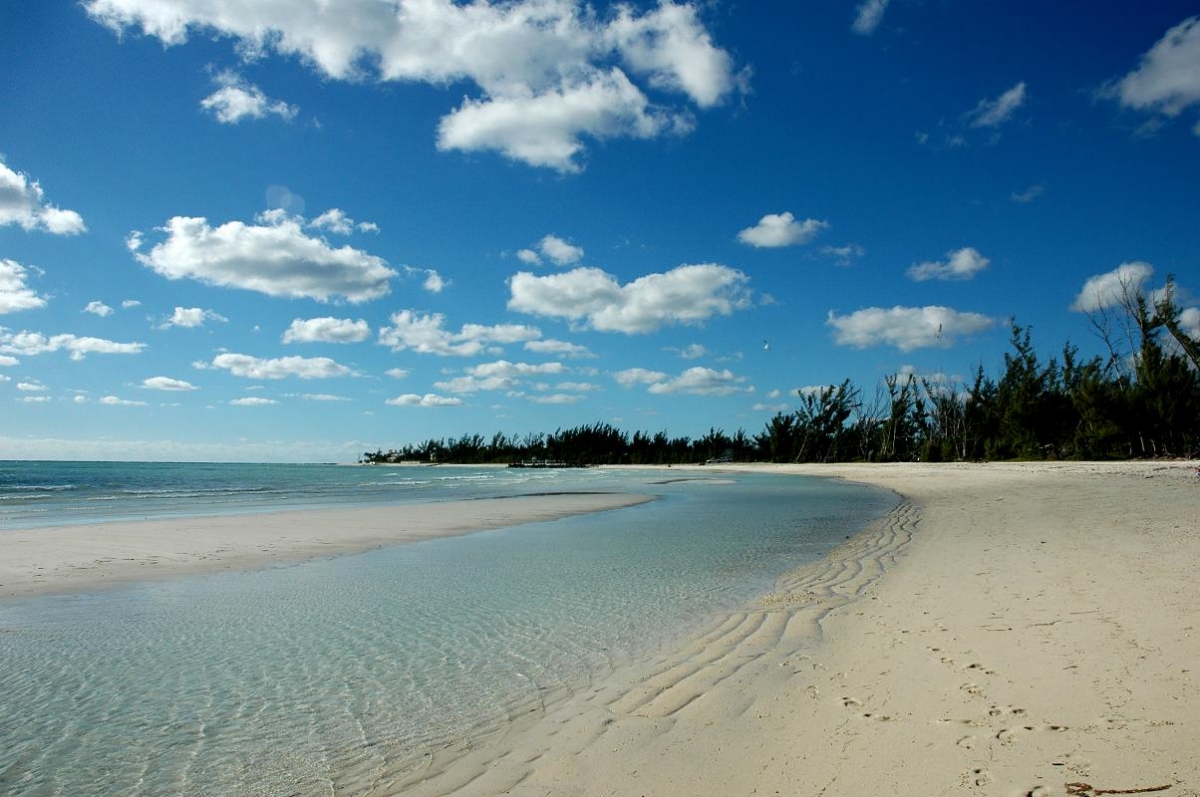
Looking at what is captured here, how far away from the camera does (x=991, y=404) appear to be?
52.9 m

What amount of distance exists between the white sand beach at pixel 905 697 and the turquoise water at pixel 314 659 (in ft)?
1.41

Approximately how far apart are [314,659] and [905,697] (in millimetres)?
3854

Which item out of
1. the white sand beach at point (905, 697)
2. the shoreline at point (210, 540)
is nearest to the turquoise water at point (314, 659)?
the white sand beach at point (905, 697)

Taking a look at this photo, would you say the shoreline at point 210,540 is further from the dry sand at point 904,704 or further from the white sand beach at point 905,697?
the dry sand at point 904,704

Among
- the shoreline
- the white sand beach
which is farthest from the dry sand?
the shoreline

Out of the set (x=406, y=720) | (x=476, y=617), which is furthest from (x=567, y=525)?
(x=406, y=720)

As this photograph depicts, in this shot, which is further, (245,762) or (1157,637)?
(1157,637)

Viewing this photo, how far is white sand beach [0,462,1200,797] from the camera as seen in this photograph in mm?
2756

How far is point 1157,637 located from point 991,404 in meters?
55.9

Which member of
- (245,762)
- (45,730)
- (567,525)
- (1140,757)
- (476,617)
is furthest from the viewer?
(567,525)

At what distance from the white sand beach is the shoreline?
484 mm

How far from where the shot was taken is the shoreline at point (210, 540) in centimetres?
839

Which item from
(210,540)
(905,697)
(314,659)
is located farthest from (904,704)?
(210,540)

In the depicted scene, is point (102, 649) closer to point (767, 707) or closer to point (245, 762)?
point (245, 762)
